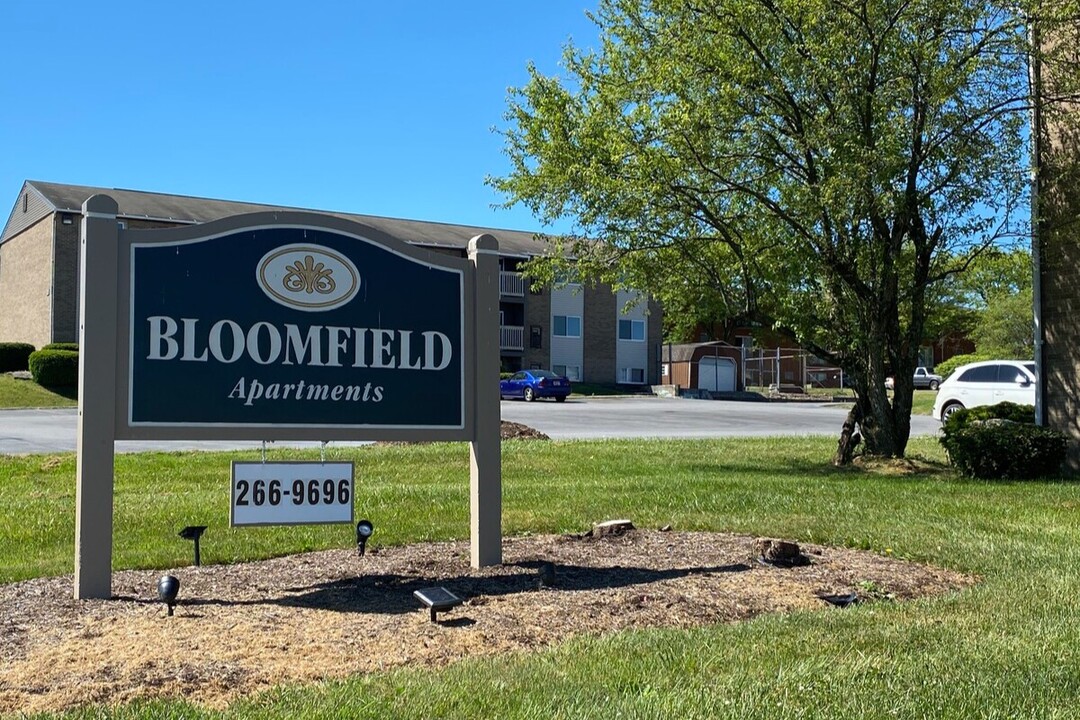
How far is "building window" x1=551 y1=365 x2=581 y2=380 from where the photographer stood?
55072mm

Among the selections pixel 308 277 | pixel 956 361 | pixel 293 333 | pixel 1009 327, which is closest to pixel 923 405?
pixel 956 361

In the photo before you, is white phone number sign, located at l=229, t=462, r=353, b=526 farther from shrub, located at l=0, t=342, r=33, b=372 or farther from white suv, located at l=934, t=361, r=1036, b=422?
shrub, located at l=0, t=342, r=33, b=372

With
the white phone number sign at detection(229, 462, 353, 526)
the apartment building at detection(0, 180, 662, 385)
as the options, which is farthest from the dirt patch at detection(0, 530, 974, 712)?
the apartment building at detection(0, 180, 662, 385)

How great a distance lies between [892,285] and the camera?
48.7 ft

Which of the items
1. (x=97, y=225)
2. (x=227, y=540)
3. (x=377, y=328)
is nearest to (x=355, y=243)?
(x=377, y=328)

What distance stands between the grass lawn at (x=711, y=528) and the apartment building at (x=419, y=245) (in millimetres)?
20227

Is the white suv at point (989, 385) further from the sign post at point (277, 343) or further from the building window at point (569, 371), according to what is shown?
the building window at point (569, 371)

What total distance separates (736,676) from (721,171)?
1110 cm

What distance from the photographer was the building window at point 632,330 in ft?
187

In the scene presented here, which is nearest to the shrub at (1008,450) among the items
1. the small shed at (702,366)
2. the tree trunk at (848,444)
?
the tree trunk at (848,444)

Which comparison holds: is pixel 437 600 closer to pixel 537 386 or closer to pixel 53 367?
pixel 53 367

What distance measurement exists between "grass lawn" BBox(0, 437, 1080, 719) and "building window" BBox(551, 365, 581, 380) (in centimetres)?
3826

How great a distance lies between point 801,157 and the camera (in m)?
14.8

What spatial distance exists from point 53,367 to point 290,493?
33.9m
